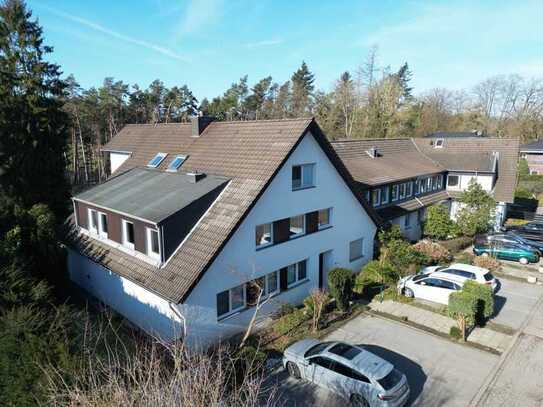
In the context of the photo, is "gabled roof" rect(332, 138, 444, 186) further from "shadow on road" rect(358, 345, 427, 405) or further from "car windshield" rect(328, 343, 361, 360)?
"car windshield" rect(328, 343, 361, 360)

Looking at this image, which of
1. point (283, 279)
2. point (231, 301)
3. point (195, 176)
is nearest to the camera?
point (231, 301)

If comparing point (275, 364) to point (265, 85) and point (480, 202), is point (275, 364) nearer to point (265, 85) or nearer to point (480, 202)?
point (480, 202)

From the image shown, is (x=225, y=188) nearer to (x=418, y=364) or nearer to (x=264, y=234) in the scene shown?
(x=264, y=234)

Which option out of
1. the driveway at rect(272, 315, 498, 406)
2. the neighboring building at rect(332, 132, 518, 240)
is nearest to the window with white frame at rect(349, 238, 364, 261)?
the neighboring building at rect(332, 132, 518, 240)

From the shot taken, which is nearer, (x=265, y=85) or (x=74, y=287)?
(x=74, y=287)

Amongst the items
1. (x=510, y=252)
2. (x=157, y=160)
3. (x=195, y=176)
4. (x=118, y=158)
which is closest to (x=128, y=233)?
(x=195, y=176)

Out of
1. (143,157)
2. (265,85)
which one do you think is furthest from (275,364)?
(265,85)
